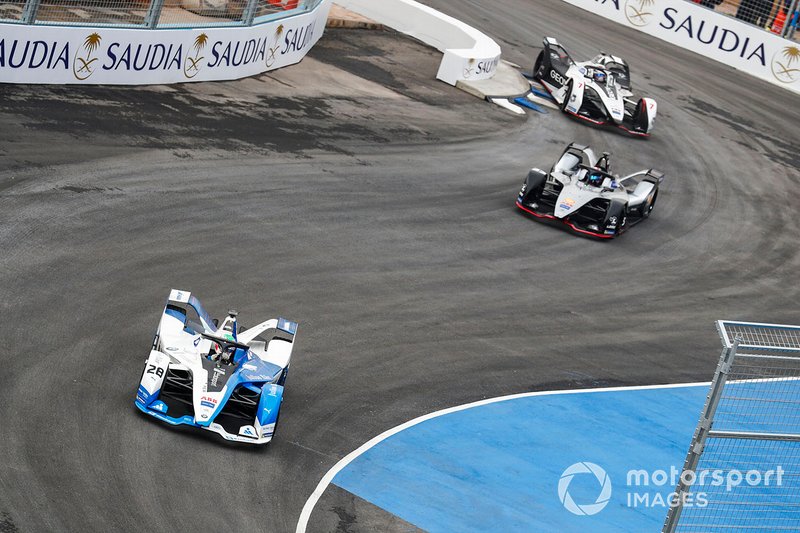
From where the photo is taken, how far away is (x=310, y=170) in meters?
20.6

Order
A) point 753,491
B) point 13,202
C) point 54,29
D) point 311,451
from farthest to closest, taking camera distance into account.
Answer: point 54,29, point 13,202, point 753,491, point 311,451

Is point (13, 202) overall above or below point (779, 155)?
below

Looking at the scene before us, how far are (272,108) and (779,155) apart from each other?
1501cm

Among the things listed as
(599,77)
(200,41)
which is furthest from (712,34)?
(200,41)

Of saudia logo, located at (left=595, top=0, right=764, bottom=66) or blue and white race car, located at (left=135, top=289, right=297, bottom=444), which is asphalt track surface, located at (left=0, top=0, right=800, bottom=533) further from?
saudia logo, located at (left=595, top=0, right=764, bottom=66)

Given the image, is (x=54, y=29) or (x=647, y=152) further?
(x=647, y=152)

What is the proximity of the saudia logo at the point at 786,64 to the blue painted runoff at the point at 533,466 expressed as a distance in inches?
985

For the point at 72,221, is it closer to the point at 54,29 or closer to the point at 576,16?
the point at 54,29

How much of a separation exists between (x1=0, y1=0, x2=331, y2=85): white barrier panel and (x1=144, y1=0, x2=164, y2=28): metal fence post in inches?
6.9

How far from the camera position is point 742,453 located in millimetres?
14867

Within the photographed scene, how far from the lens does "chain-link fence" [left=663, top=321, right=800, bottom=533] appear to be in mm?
9203

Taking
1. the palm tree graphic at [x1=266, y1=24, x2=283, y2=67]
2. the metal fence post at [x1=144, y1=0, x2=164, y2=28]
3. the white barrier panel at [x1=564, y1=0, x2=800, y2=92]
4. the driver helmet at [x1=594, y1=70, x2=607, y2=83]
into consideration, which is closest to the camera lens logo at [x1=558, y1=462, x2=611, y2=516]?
the metal fence post at [x1=144, y1=0, x2=164, y2=28]

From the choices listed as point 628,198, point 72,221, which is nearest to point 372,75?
point 628,198

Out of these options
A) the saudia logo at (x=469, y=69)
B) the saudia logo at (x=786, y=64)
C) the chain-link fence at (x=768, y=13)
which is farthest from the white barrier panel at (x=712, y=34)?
the saudia logo at (x=469, y=69)
